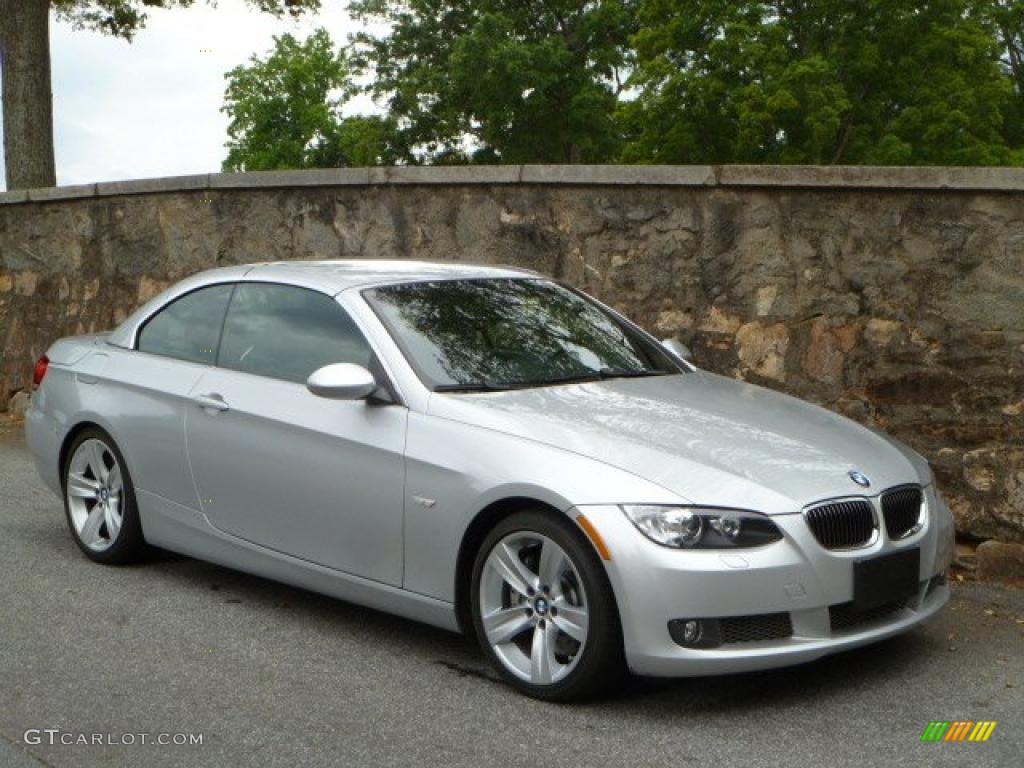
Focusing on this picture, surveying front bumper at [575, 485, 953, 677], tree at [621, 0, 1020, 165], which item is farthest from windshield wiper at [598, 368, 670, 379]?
tree at [621, 0, 1020, 165]

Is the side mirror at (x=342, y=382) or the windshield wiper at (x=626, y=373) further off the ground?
the side mirror at (x=342, y=382)

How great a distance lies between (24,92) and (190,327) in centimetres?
1188

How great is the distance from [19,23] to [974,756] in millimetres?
15699

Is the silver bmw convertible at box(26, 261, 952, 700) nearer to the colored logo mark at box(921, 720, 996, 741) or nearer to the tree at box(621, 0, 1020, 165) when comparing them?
the colored logo mark at box(921, 720, 996, 741)

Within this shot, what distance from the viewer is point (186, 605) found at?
668 cm

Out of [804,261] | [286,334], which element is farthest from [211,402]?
[804,261]

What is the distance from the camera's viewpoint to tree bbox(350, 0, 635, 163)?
49625mm

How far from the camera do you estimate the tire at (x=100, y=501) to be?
7.20m

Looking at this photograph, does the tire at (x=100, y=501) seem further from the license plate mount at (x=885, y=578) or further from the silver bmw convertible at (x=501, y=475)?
the license plate mount at (x=885, y=578)

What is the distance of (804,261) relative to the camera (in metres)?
8.35

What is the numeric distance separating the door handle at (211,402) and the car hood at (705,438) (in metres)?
1.20

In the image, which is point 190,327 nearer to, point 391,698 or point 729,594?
point 391,698

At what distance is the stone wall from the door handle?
1.19m

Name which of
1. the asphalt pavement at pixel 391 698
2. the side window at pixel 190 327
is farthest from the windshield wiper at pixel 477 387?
the side window at pixel 190 327
